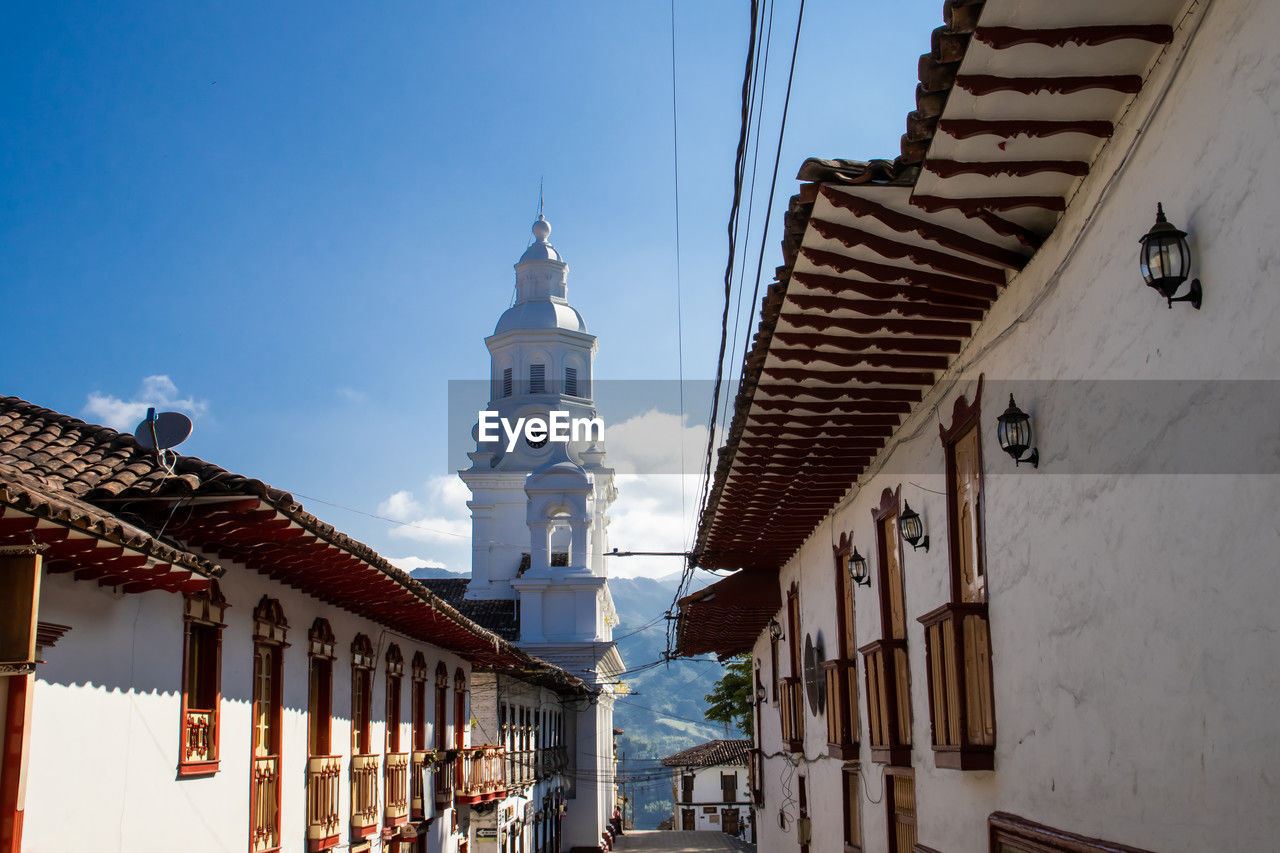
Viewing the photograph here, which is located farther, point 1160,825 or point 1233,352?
point 1160,825

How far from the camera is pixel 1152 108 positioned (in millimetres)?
5020

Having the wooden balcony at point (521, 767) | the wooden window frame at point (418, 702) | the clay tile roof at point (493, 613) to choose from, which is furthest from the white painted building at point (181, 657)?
the clay tile roof at point (493, 613)

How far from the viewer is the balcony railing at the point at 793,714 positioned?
1653 cm

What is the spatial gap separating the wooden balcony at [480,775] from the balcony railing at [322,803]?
753 centimetres

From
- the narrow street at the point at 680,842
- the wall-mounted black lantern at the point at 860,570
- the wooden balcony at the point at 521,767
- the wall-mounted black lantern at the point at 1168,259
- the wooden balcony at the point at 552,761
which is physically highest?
the wall-mounted black lantern at the point at 1168,259

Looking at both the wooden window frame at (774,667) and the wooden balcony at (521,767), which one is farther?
the wooden balcony at (521,767)

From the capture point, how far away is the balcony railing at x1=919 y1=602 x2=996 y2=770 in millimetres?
7672

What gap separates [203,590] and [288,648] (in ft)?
8.83

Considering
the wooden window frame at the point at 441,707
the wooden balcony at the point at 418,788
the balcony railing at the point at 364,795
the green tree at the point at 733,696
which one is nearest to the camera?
the balcony railing at the point at 364,795

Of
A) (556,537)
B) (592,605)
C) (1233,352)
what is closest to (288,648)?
(1233,352)

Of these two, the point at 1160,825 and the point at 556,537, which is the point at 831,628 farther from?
the point at 556,537

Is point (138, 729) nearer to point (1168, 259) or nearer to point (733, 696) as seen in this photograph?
point (1168, 259)

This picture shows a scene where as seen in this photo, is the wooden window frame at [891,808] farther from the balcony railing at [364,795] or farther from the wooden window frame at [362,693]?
the wooden window frame at [362,693]

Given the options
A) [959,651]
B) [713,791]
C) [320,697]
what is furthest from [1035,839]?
[713,791]
